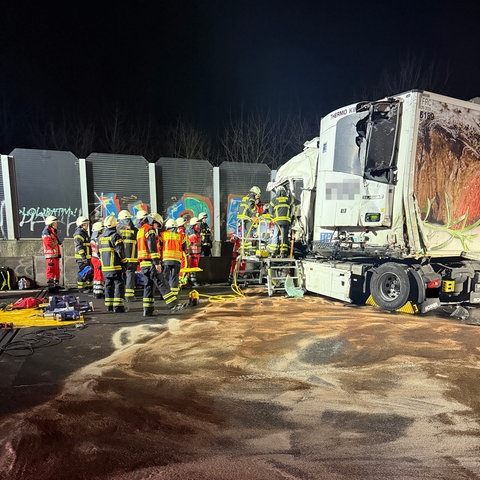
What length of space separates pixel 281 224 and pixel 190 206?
5.63m

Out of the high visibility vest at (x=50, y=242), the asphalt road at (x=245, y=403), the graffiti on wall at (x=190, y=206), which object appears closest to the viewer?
the asphalt road at (x=245, y=403)

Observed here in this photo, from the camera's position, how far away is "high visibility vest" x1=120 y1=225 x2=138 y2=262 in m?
7.08

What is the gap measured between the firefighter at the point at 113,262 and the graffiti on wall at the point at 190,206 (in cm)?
632

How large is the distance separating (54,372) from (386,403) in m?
3.77

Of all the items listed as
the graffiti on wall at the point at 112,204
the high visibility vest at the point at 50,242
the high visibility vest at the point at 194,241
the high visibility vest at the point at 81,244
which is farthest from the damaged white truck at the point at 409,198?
the graffiti on wall at the point at 112,204

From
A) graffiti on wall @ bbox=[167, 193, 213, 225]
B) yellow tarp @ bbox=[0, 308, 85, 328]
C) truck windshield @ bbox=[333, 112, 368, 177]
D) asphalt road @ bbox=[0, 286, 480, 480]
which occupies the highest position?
truck windshield @ bbox=[333, 112, 368, 177]

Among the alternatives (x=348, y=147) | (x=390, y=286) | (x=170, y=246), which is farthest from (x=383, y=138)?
(x=170, y=246)

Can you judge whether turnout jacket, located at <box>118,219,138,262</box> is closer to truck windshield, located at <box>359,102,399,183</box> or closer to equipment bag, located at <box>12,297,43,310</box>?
equipment bag, located at <box>12,297,43,310</box>

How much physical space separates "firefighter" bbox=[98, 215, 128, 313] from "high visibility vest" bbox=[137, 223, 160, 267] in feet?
1.25

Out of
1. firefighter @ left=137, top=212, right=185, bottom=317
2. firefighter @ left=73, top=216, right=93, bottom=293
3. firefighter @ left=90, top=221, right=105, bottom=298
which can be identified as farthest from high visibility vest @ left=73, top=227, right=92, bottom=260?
firefighter @ left=137, top=212, right=185, bottom=317

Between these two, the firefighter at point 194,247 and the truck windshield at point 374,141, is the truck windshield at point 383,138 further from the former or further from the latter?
the firefighter at point 194,247

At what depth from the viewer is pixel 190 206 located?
44.4 ft

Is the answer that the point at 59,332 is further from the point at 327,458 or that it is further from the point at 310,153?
the point at 310,153

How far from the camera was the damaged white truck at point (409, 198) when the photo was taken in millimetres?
6324
